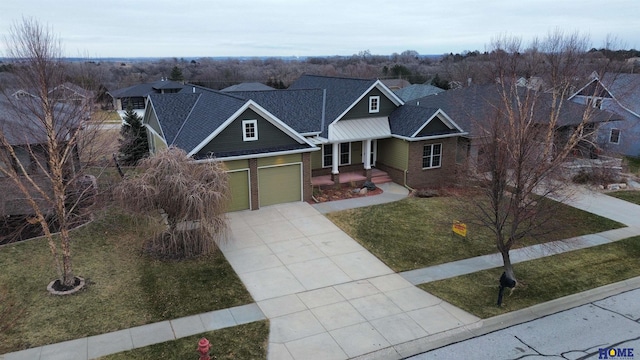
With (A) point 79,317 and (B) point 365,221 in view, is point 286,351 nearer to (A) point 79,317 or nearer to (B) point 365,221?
(A) point 79,317

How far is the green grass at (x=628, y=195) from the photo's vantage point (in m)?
23.4

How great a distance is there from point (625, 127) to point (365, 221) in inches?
987

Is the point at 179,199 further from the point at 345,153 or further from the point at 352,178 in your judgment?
the point at 345,153

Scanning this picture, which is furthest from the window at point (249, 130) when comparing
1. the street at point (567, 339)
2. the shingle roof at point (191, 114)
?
the street at point (567, 339)

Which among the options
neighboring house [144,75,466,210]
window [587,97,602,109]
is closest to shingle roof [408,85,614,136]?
window [587,97,602,109]

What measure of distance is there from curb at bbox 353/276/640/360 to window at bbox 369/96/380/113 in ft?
49.5

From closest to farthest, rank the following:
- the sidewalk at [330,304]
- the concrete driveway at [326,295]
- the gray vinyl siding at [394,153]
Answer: the sidewalk at [330,304], the concrete driveway at [326,295], the gray vinyl siding at [394,153]

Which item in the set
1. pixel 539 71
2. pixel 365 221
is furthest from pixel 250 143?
pixel 539 71

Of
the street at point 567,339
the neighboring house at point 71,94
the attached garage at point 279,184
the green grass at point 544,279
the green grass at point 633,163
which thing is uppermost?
the neighboring house at point 71,94

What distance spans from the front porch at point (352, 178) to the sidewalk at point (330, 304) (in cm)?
576

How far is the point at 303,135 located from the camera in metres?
24.4

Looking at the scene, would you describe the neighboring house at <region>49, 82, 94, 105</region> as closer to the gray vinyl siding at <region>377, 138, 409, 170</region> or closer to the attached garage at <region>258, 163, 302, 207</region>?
the attached garage at <region>258, 163, 302, 207</region>

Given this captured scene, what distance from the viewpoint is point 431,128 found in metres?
24.8

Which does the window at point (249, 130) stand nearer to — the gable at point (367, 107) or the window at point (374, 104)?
the gable at point (367, 107)
